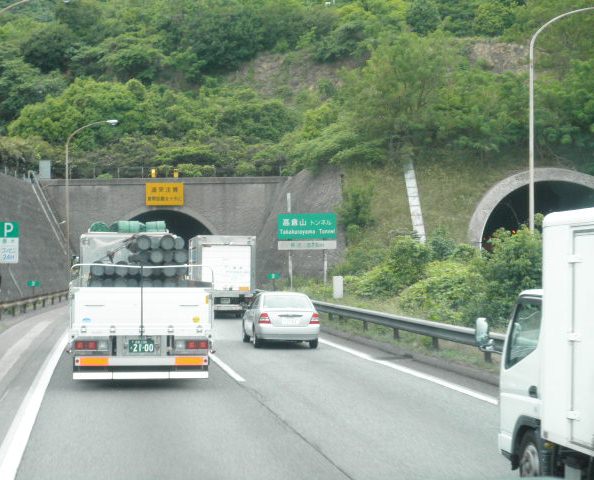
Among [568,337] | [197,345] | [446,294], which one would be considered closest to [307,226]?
[446,294]

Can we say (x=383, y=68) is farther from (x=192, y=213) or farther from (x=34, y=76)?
(x=34, y=76)

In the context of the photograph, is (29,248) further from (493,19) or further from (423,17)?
(493,19)

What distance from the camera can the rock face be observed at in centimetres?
7381

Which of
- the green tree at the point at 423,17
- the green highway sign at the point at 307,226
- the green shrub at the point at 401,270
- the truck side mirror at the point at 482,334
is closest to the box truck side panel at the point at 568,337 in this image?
the truck side mirror at the point at 482,334

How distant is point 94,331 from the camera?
15758 mm

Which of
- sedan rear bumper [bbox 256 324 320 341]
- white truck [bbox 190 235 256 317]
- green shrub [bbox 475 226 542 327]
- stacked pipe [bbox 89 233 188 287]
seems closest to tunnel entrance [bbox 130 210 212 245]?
white truck [bbox 190 235 256 317]

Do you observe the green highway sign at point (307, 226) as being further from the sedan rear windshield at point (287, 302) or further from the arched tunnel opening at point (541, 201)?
the sedan rear windshield at point (287, 302)

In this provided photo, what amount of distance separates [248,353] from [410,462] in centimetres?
1344

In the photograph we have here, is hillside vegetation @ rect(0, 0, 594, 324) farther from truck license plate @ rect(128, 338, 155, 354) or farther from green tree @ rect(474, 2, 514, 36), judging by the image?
truck license plate @ rect(128, 338, 155, 354)

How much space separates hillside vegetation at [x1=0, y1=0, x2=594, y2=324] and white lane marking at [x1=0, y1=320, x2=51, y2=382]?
11.0 m

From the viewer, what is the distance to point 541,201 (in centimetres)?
5728

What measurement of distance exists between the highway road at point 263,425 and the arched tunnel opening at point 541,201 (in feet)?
119

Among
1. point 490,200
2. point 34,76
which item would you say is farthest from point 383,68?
point 34,76

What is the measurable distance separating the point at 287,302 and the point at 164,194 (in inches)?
1788
